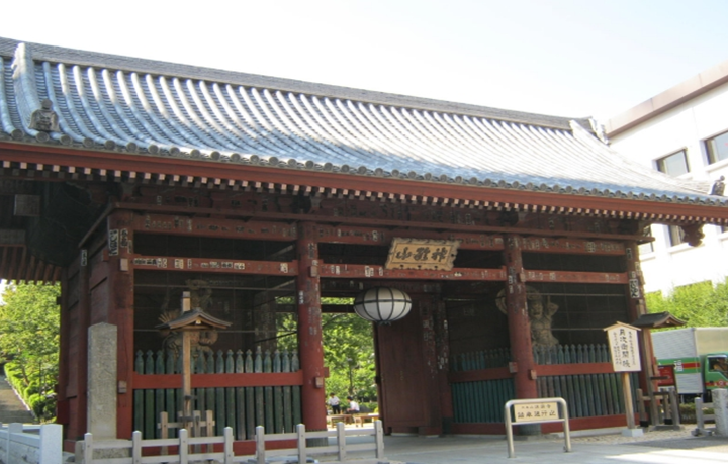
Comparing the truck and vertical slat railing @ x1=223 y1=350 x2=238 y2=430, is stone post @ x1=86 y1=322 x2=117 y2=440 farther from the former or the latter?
the truck

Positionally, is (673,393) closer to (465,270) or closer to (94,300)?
(465,270)

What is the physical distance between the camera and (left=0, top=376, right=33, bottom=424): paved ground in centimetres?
2495

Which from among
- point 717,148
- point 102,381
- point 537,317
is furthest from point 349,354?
point 102,381

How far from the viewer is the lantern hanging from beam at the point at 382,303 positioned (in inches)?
537

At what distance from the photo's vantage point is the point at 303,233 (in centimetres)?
1208

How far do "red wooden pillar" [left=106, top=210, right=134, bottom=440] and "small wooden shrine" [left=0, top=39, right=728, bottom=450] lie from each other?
0.10 ft

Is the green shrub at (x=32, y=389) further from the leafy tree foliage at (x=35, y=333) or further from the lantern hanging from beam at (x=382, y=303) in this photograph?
the lantern hanging from beam at (x=382, y=303)

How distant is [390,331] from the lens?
53.9 feet

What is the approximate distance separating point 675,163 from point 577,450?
74.5 feet

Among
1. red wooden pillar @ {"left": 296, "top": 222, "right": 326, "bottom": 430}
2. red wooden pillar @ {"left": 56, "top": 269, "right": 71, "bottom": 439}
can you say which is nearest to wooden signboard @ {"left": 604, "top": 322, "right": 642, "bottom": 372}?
red wooden pillar @ {"left": 296, "top": 222, "right": 326, "bottom": 430}

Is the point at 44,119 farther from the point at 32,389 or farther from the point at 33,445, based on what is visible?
the point at 32,389

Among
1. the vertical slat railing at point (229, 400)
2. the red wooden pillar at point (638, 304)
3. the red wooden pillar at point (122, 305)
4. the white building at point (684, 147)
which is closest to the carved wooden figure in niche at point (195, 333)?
the vertical slat railing at point (229, 400)

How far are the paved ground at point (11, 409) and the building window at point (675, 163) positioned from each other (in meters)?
26.9

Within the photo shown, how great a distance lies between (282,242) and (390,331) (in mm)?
4673
